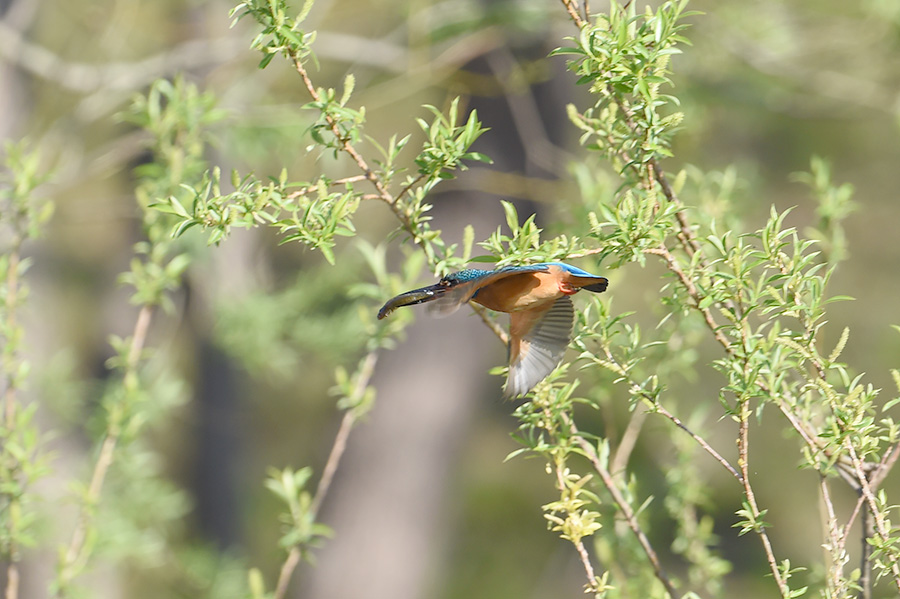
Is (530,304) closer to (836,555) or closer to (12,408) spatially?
(836,555)

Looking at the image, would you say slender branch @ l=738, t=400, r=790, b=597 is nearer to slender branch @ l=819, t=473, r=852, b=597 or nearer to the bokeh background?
slender branch @ l=819, t=473, r=852, b=597

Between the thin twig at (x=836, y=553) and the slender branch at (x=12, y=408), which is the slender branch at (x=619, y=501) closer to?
the thin twig at (x=836, y=553)

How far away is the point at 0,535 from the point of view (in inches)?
65.5

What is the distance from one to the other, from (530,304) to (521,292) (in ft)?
0.07

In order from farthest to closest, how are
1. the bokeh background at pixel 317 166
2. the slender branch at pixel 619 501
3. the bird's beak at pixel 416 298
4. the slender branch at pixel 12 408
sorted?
the bokeh background at pixel 317 166 → the slender branch at pixel 12 408 → the slender branch at pixel 619 501 → the bird's beak at pixel 416 298

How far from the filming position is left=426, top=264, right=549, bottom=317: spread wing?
39.2 inches

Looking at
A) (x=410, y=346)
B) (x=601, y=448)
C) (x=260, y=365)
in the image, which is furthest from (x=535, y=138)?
(x=601, y=448)

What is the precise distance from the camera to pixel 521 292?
1.15 metres

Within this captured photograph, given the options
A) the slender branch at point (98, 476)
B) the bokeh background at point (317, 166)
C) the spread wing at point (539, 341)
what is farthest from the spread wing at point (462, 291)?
the bokeh background at point (317, 166)

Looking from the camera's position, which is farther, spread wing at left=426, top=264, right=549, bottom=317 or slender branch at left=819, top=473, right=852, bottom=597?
slender branch at left=819, top=473, right=852, bottom=597

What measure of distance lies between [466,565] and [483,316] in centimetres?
858

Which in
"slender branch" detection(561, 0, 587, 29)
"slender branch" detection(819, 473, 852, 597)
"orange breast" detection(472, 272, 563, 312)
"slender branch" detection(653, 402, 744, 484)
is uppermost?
"slender branch" detection(561, 0, 587, 29)

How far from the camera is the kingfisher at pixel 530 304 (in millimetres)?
1117

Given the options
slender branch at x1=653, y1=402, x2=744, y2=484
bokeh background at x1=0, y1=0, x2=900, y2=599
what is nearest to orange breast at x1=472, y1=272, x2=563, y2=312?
slender branch at x1=653, y1=402, x2=744, y2=484
